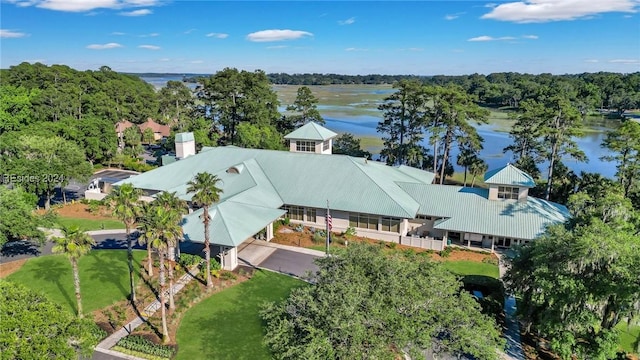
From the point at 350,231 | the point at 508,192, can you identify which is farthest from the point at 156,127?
the point at 508,192

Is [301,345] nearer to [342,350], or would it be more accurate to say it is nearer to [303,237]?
[342,350]

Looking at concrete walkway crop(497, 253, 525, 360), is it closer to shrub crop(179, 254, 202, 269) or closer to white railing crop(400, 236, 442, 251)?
white railing crop(400, 236, 442, 251)

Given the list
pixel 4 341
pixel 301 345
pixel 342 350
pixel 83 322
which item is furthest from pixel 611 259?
pixel 4 341

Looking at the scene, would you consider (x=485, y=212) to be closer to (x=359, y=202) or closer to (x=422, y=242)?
(x=422, y=242)

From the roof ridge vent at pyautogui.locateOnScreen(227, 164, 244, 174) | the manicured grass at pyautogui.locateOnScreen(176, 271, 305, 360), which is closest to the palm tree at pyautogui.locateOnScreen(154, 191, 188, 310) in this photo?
the manicured grass at pyautogui.locateOnScreen(176, 271, 305, 360)

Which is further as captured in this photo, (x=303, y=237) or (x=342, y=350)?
(x=303, y=237)

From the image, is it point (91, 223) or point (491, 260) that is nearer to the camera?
point (491, 260)
